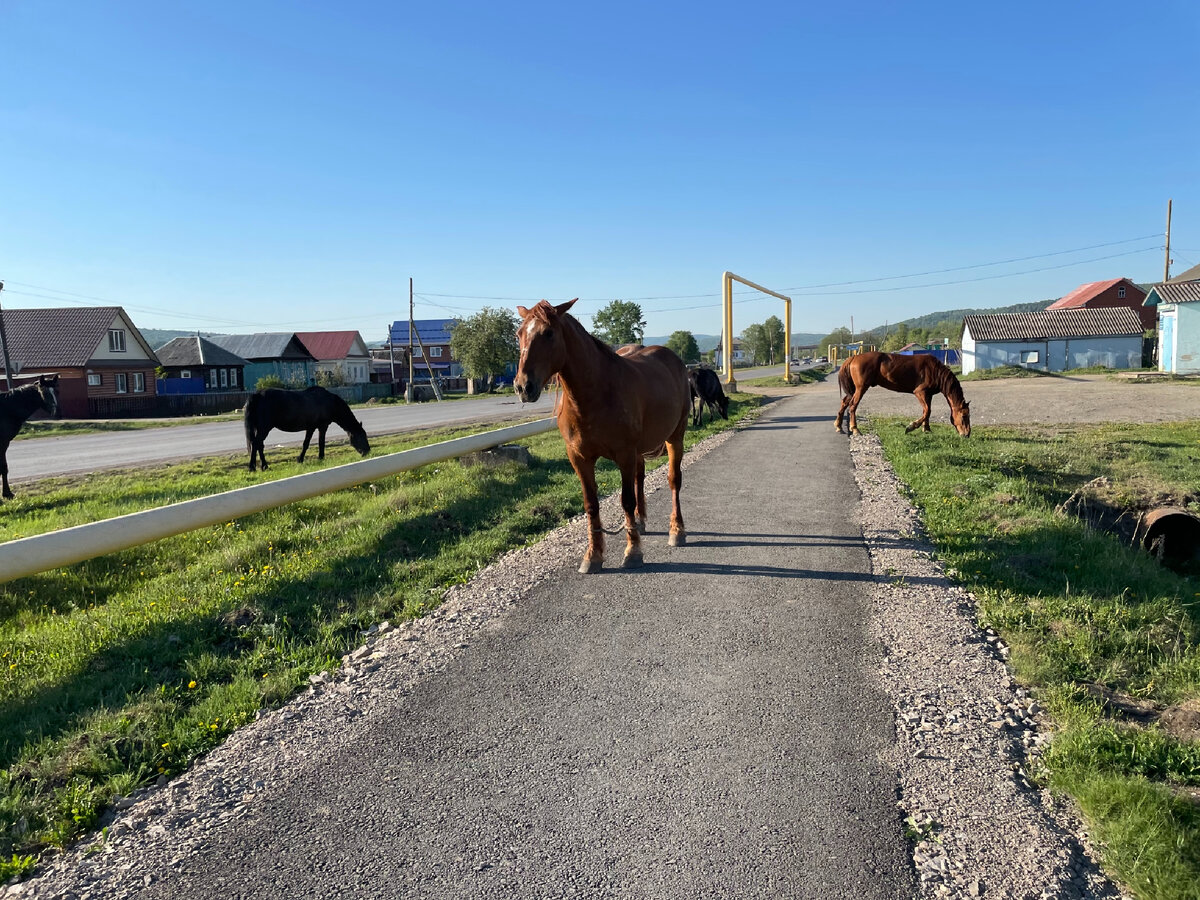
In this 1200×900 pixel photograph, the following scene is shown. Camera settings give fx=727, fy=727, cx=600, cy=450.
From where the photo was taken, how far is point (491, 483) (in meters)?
10.5

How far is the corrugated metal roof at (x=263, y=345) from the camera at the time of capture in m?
61.8

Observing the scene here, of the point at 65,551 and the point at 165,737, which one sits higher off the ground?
the point at 65,551

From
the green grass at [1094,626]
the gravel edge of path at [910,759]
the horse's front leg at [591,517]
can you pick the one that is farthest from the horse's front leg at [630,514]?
the green grass at [1094,626]

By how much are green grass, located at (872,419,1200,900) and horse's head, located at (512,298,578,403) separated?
3613mm

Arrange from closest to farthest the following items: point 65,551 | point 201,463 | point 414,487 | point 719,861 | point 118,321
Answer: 1. point 719,861
2. point 65,551
3. point 414,487
4. point 201,463
5. point 118,321

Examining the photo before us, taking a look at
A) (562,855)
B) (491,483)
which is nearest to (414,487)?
(491,483)

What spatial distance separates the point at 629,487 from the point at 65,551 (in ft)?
14.3

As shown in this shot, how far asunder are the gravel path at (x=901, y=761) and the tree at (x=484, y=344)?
6086 centimetres

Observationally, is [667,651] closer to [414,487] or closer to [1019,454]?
[414,487]

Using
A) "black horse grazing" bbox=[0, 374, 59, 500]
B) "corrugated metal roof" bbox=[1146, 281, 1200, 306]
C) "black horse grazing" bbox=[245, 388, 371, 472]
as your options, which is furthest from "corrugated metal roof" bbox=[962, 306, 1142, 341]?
"black horse grazing" bbox=[0, 374, 59, 500]

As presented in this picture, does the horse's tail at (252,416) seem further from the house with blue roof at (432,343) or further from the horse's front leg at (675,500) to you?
the house with blue roof at (432,343)

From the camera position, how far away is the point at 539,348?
216 inches

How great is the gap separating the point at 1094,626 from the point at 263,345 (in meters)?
66.6

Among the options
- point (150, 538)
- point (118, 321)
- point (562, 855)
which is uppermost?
point (118, 321)
